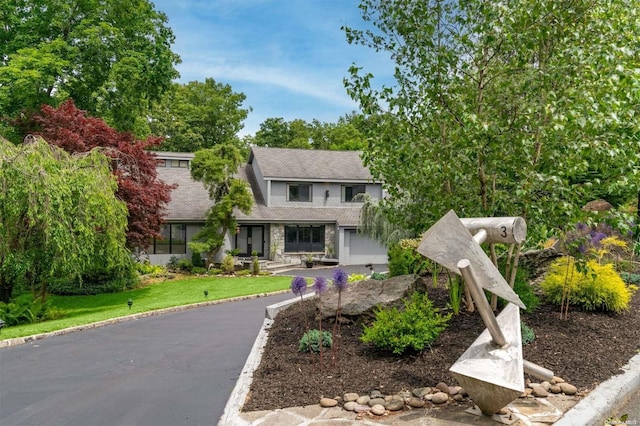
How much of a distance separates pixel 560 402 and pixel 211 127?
143 feet

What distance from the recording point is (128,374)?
6918 mm

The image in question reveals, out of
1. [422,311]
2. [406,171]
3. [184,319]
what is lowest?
[184,319]

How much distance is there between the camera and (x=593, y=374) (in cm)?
534

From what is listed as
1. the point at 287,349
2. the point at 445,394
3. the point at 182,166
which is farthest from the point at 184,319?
the point at 182,166

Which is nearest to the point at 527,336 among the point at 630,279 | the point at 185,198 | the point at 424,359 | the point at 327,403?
the point at 424,359

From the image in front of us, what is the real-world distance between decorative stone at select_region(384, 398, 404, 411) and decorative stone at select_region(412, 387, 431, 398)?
8.6 inches

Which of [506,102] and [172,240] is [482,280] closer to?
[506,102]

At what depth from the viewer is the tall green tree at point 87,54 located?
1934 centimetres

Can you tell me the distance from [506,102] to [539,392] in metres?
4.09

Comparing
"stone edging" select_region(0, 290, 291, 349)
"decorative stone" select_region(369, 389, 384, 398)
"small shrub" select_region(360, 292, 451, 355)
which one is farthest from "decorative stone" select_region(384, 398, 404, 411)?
"stone edging" select_region(0, 290, 291, 349)

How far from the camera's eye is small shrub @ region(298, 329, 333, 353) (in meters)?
6.45

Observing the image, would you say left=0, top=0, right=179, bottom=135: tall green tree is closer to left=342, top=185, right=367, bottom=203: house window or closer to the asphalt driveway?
left=342, top=185, right=367, bottom=203: house window

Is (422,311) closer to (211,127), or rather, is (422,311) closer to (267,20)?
(267,20)

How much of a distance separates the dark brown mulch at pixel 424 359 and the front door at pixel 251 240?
758 inches
